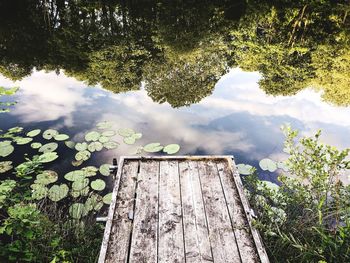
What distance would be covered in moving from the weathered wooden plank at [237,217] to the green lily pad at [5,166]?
4.28 metres

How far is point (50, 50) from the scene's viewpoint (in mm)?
11195

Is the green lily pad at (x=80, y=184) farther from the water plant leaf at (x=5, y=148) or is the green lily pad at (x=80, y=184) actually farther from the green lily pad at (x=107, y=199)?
the water plant leaf at (x=5, y=148)

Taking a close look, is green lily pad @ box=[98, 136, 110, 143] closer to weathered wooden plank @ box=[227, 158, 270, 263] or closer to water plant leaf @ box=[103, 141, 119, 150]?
water plant leaf @ box=[103, 141, 119, 150]

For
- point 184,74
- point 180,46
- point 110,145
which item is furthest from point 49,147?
point 180,46

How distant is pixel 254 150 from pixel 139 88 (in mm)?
4854

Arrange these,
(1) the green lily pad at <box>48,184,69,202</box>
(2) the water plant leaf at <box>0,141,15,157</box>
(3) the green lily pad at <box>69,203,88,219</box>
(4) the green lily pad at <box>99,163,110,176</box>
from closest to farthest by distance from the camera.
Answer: (3) the green lily pad at <box>69,203,88,219</box>
(1) the green lily pad at <box>48,184,69,202</box>
(4) the green lily pad at <box>99,163,110,176</box>
(2) the water plant leaf at <box>0,141,15,157</box>

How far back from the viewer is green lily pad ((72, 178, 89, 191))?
5152mm

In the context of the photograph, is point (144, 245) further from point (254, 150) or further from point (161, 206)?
point (254, 150)

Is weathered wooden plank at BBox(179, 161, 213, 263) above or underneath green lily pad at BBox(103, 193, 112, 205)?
above

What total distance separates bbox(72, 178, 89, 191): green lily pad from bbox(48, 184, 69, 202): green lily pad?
5.5 inches

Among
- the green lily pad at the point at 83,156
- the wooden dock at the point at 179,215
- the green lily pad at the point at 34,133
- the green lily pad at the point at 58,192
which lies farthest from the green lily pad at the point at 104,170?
the green lily pad at the point at 34,133

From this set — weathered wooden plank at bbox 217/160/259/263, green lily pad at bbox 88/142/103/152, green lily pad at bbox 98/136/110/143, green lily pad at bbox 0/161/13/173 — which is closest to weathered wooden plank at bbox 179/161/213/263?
weathered wooden plank at bbox 217/160/259/263

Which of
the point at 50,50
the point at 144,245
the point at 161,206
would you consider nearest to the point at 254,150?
the point at 161,206

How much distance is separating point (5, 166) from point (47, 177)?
3.39 ft
